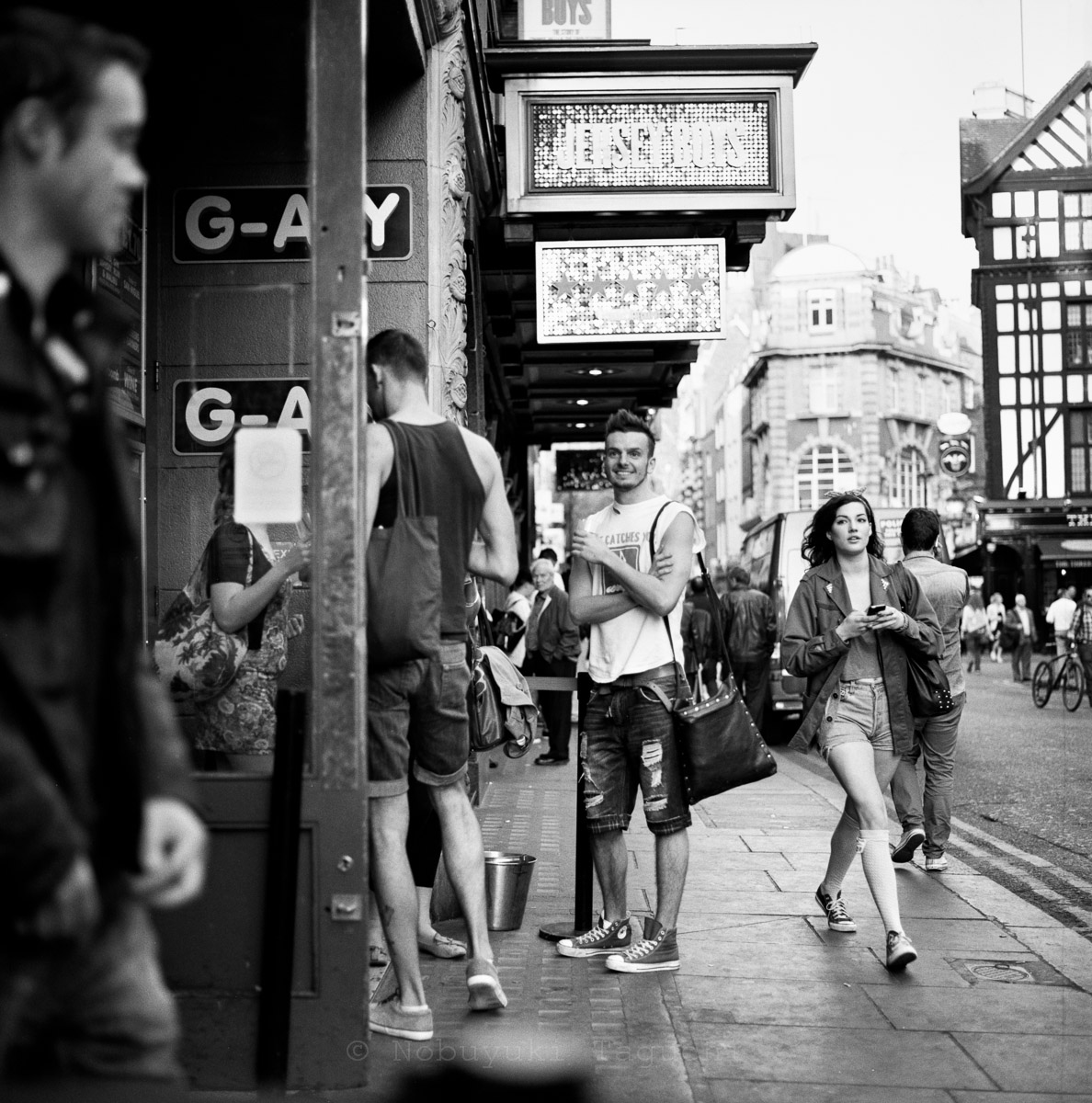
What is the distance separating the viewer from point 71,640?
1.76 meters

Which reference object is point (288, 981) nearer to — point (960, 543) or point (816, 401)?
point (960, 543)

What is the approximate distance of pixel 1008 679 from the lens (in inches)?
1232

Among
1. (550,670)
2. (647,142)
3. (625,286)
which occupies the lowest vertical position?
(550,670)

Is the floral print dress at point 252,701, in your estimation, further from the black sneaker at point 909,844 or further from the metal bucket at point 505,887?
the black sneaker at point 909,844

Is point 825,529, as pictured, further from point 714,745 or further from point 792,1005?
point 792,1005

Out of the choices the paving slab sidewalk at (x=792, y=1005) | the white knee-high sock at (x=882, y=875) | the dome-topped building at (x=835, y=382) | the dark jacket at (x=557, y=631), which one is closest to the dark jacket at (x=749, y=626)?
the dark jacket at (x=557, y=631)

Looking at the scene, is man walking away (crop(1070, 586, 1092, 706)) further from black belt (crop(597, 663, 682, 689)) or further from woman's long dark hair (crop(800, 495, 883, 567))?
black belt (crop(597, 663, 682, 689))

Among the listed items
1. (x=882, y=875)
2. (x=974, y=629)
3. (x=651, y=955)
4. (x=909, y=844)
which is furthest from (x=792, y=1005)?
(x=974, y=629)

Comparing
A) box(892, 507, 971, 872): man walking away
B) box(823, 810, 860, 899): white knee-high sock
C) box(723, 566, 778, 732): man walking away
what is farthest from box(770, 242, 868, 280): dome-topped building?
box(823, 810, 860, 899): white knee-high sock

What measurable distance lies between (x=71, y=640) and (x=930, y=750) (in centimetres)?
688

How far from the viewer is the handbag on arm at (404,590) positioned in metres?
4.21

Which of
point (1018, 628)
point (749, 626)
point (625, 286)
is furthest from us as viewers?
point (1018, 628)

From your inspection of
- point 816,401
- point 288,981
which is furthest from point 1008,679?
point 816,401

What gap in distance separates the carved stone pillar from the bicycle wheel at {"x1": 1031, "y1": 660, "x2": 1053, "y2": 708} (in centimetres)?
1655
